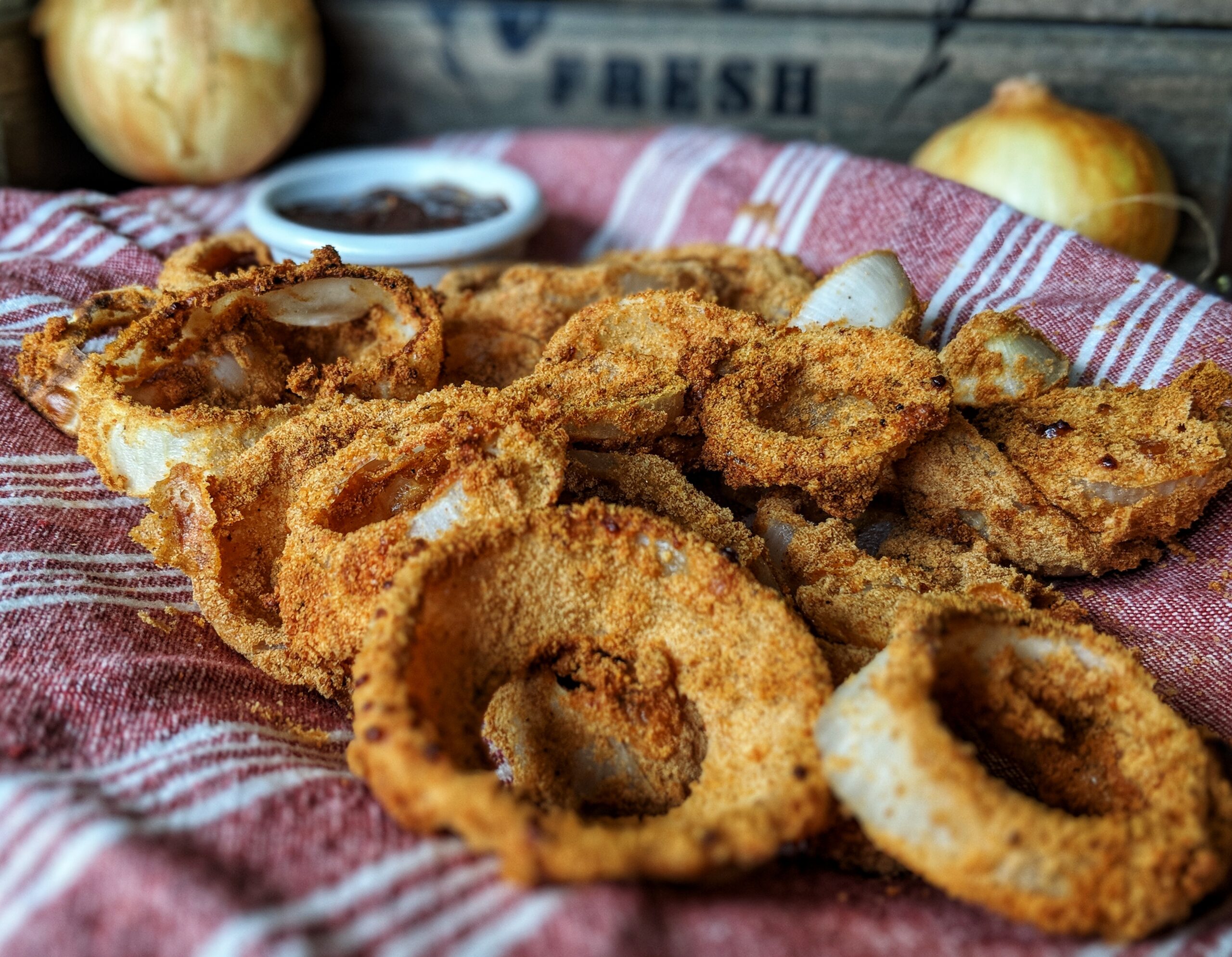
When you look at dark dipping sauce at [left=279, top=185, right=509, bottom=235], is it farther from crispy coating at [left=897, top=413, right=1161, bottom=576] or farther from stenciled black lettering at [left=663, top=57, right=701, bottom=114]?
crispy coating at [left=897, top=413, right=1161, bottom=576]

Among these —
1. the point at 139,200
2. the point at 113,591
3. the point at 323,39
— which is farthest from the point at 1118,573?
the point at 323,39

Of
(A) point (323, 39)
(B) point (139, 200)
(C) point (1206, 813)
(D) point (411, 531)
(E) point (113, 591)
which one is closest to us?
(C) point (1206, 813)

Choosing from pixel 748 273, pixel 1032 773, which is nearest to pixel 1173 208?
pixel 748 273

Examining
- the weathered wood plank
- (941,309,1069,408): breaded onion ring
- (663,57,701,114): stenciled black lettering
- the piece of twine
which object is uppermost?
the weathered wood plank

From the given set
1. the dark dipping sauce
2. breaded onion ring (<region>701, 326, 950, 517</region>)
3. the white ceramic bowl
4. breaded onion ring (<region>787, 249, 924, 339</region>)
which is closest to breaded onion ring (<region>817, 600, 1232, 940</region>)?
breaded onion ring (<region>701, 326, 950, 517</region>)

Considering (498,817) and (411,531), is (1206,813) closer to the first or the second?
(498,817)

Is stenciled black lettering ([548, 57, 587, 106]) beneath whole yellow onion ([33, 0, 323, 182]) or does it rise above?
beneath
